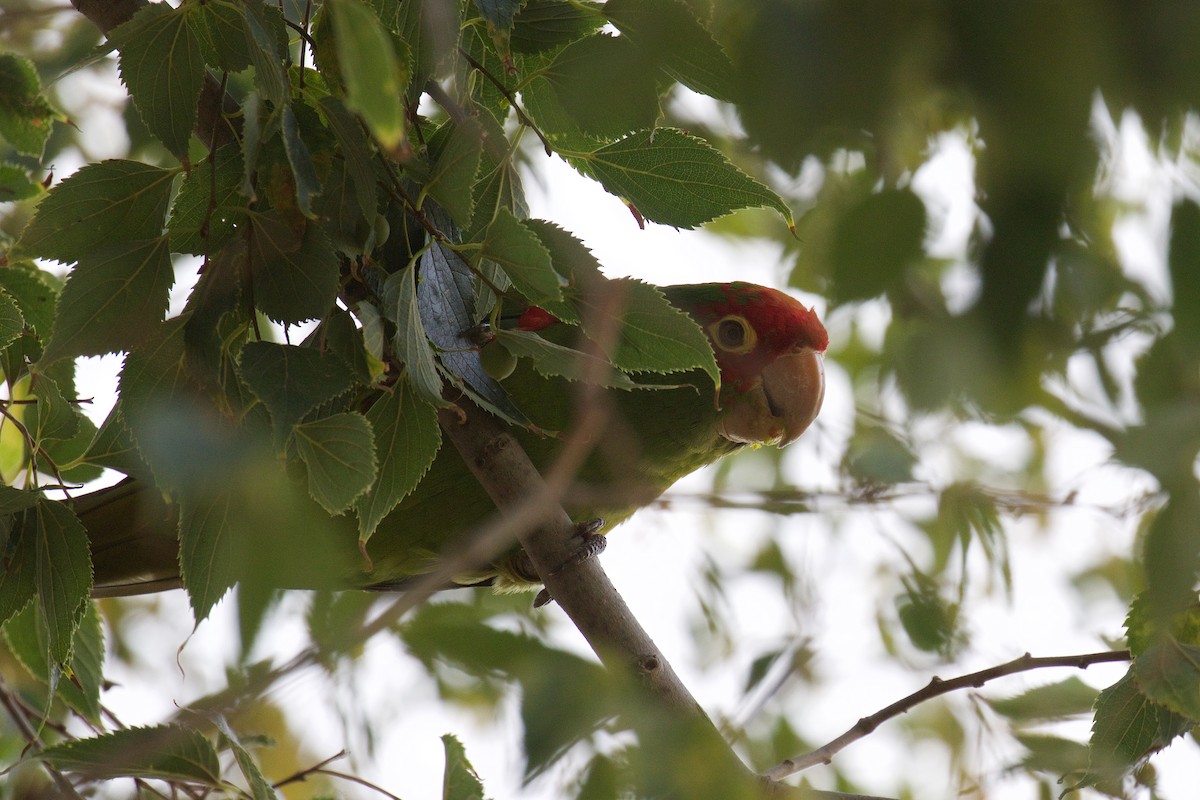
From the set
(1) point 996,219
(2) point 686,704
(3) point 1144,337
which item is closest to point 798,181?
(1) point 996,219

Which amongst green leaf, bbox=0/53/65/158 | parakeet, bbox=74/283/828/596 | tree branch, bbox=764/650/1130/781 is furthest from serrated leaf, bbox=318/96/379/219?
tree branch, bbox=764/650/1130/781

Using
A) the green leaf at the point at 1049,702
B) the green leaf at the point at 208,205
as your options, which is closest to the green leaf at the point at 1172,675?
the green leaf at the point at 1049,702

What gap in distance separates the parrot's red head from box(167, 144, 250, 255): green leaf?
1096 mm

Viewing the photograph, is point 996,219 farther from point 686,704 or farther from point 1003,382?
point 686,704

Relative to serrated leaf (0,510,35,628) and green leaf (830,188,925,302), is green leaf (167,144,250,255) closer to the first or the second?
serrated leaf (0,510,35,628)

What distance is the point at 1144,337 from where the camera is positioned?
2.05ft

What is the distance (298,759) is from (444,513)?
37.7 inches

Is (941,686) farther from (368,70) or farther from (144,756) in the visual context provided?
(368,70)

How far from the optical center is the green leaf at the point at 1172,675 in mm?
1062

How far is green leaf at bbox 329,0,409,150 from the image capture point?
0.50m

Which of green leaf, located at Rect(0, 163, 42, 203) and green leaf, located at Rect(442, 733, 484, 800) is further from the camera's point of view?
green leaf, located at Rect(0, 163, 42, 203)

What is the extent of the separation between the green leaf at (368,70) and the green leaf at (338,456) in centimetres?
42

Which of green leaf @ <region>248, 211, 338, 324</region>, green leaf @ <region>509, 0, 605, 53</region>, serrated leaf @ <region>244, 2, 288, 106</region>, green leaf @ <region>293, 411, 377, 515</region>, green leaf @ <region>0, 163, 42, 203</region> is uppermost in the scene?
green leaf @ <region>0, 163, 42, 203</region>

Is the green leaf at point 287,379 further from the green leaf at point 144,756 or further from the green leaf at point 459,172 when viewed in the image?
the green leaf at point 144,756
